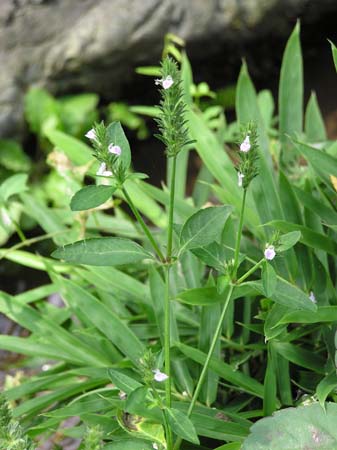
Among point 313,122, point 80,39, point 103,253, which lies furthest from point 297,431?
point 80,39

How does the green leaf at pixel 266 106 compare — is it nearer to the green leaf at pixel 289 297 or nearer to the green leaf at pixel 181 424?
the green leaf at pixel 289 297

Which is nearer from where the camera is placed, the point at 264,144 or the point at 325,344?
the point at 325,344

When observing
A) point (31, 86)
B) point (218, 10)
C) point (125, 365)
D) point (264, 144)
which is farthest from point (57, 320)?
point (218, 10)

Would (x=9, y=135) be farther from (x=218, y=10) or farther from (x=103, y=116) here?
(x=218, y=10)

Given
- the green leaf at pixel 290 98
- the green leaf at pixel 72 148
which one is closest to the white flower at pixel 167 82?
the green leaf at pixel 290 98

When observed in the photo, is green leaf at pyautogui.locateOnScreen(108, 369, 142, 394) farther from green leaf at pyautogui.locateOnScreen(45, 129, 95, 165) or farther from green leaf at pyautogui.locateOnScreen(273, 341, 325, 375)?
green leaf at pyautogui.locateOnScreen(45, 129, 95, 165)

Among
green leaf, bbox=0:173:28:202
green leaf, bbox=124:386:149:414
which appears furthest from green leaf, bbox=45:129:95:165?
green leaf, bbox=124:386:149:414
